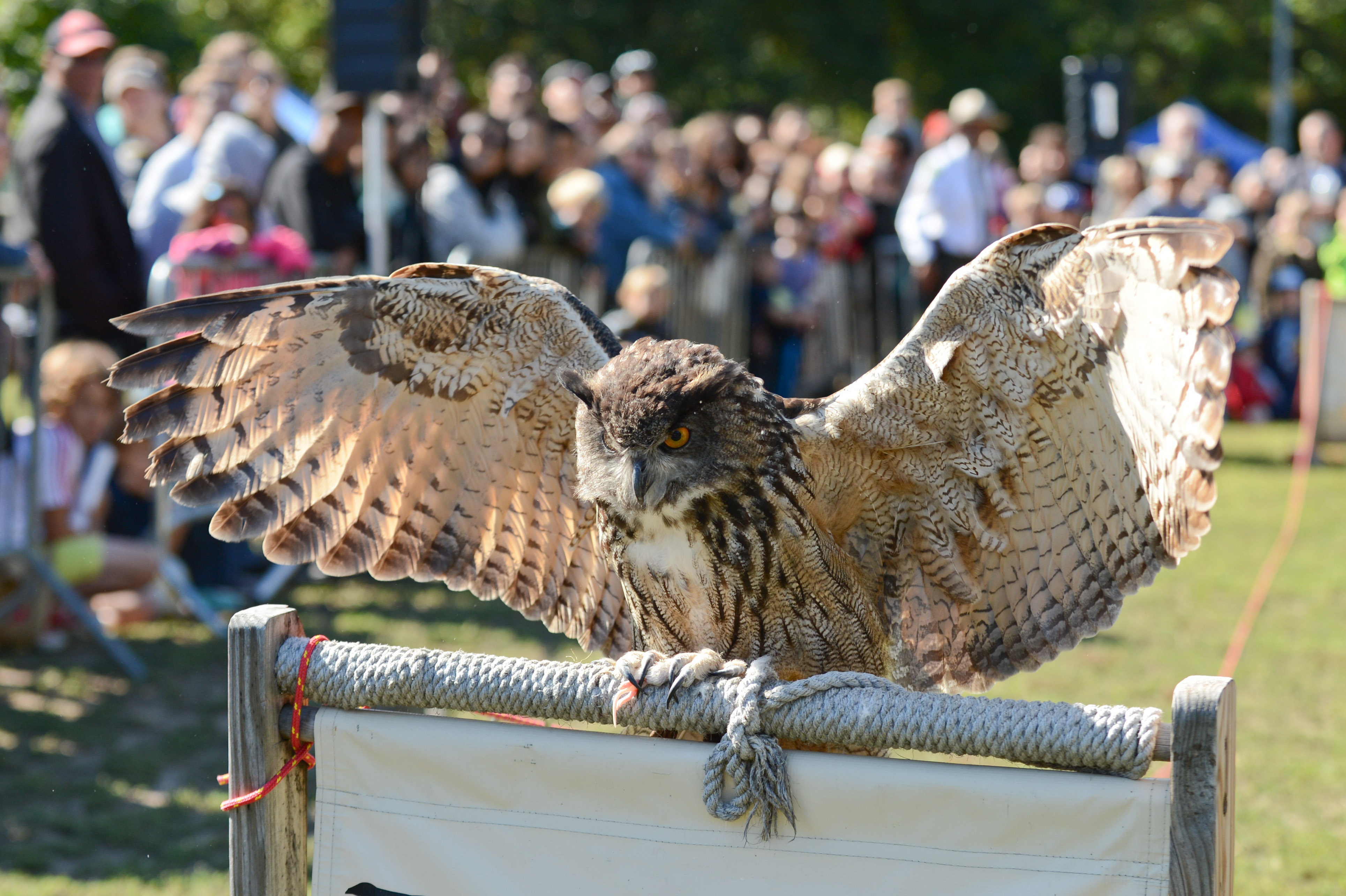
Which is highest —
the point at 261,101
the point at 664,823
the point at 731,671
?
the point at 261,101

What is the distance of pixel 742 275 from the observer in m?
10.2

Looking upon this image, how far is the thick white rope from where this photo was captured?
185 centimetres

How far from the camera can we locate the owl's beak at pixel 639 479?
283cm

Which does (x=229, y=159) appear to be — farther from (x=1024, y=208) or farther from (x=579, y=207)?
(x=1024, y=208)

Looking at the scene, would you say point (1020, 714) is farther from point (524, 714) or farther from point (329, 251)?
point (329, 251)

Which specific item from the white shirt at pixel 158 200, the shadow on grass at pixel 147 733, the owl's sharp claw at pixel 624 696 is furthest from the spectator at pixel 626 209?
the owl's sharp claw at pixel 624 696

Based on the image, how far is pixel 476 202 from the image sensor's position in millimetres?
8211

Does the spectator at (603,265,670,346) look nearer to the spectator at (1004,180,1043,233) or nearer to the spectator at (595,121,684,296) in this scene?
the spectator at (595,121,684,296)

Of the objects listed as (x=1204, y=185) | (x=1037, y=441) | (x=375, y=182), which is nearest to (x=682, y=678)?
(x=1037, y=441)

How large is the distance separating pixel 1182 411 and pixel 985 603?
2.62 ft

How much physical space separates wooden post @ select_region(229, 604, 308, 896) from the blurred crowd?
247 centimetres

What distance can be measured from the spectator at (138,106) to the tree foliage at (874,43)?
1343 cm

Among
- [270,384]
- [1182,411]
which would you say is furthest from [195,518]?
[1182,411]

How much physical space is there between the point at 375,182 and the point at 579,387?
4433 mm
